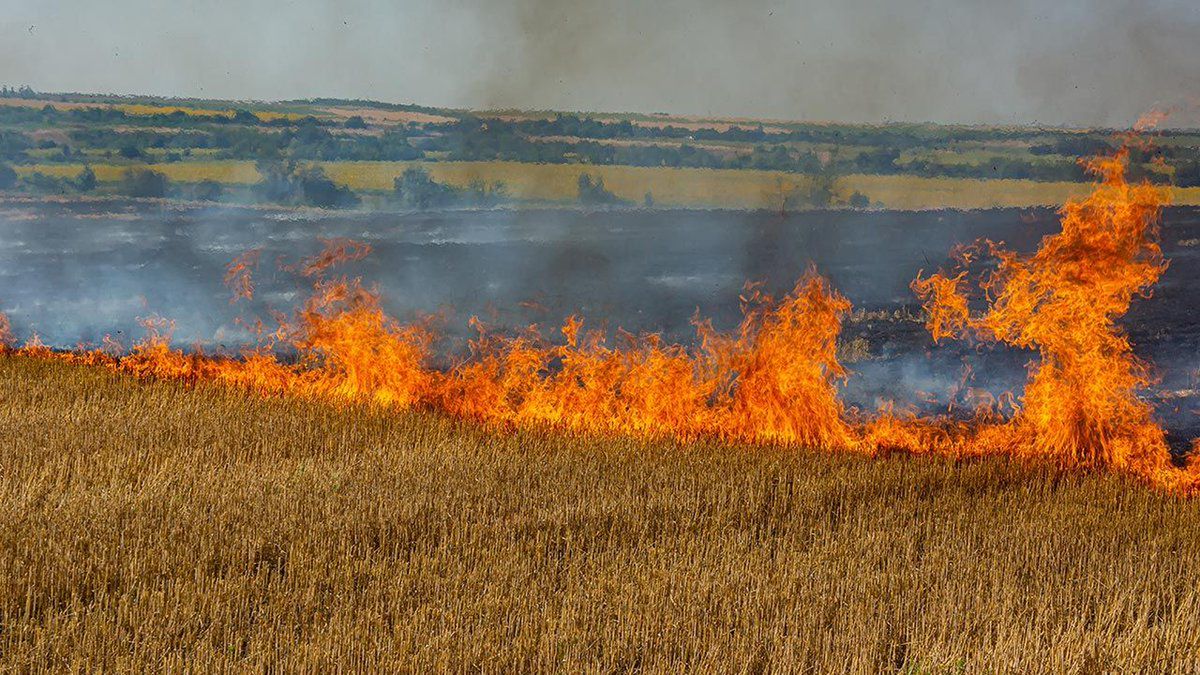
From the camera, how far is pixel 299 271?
108 ft

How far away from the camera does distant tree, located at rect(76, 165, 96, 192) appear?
53.8 m

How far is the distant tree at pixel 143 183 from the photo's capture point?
5309cm

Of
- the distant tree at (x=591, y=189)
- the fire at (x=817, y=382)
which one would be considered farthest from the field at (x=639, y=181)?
→ the fire at (x=817, y=382)

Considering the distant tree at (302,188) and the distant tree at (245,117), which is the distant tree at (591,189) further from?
the distant tree at (245,117)

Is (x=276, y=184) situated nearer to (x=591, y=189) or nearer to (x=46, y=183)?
(x=46, y=183)

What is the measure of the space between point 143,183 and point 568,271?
24973 millimetres

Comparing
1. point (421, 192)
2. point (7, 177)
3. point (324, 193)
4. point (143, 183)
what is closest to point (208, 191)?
point (143, 183)

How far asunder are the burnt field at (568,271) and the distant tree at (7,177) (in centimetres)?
570

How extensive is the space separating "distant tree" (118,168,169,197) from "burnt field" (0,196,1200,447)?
329cm

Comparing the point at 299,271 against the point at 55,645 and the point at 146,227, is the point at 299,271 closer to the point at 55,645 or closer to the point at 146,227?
the point at 146,227

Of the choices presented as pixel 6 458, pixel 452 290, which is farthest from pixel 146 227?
pixel 6 458

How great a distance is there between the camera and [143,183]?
54.2 m

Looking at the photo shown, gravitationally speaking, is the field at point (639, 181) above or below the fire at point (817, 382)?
above

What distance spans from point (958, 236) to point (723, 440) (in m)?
32.0
